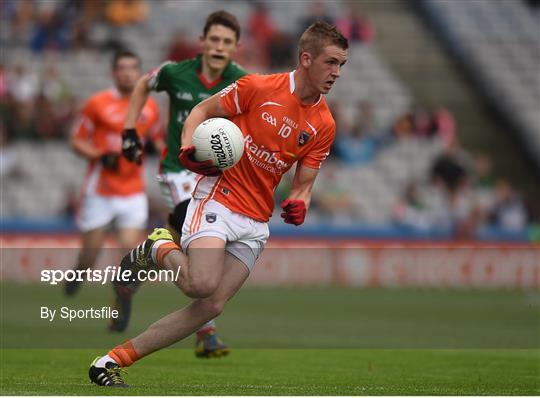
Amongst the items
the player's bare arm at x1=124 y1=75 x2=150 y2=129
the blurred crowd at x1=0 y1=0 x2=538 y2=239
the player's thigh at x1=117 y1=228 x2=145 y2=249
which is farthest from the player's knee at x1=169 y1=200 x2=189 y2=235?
the blurred crowd at x1=0 y1=0 x2=538 y2=239

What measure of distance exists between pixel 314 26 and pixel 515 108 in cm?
2230

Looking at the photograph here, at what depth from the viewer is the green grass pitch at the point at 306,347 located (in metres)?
9.52

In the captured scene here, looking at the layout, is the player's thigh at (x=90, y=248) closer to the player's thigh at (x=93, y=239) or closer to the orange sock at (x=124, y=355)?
the player's thigh at (x=93, y=239)

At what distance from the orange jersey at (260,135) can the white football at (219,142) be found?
273mm

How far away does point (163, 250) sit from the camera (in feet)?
30.0

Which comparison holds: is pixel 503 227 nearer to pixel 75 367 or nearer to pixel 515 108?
pixel 515 108

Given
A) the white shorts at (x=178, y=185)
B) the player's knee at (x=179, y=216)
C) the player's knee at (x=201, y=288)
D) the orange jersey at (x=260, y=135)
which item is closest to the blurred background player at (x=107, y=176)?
the white shorts at (x=178, y=185)

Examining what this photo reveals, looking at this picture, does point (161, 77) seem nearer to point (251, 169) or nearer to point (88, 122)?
point (251, 169)

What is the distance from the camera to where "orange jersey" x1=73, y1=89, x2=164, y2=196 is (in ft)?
52.6

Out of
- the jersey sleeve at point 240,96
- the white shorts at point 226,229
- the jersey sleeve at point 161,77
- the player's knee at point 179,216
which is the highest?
the jersey sleeve at point 161,77

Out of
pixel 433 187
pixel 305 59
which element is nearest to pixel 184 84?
pixel 305 59

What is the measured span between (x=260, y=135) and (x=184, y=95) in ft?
9.14

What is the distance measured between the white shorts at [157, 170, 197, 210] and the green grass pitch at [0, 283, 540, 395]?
1.47 metres

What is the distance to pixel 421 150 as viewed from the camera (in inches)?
1110
